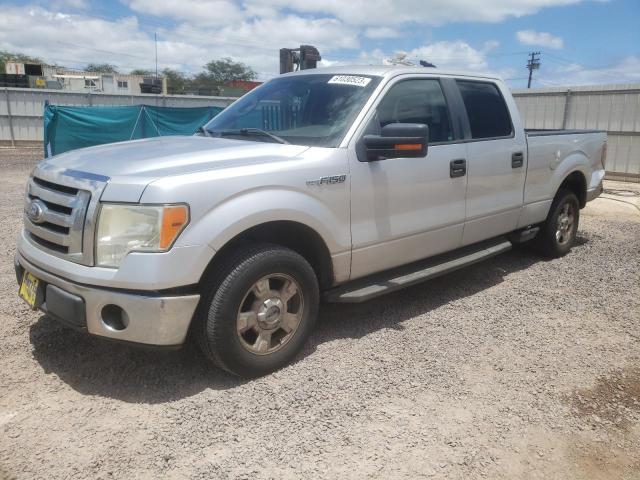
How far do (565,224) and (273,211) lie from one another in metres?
4.24

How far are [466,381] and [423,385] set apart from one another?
11.4 inches

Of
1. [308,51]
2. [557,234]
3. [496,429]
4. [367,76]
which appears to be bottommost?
[496,429]

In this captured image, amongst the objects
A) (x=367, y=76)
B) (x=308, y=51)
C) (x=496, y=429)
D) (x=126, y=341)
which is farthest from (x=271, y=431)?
(x=308, y=51)

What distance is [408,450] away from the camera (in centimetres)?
267

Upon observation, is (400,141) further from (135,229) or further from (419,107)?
(135,229)

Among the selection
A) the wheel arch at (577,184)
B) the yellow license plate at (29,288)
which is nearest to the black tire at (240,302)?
the yellow license plate at (29,288)

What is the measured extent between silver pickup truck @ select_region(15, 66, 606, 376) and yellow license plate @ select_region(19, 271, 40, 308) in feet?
0.08

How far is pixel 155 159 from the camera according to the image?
10.2ft

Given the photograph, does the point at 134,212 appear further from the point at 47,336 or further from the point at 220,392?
the point at 47,336

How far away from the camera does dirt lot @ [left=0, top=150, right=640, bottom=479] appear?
2.58 metres

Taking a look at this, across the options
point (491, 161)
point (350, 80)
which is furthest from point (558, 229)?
point (350, 80)

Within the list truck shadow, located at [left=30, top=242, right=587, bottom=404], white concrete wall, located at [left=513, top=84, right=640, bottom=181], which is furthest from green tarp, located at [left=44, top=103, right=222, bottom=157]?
truck shadow, located at [left=30, top=242, right=587, bottom=404]

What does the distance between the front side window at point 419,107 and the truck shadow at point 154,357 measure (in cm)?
144

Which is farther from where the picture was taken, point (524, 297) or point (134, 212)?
point (524, 297)
